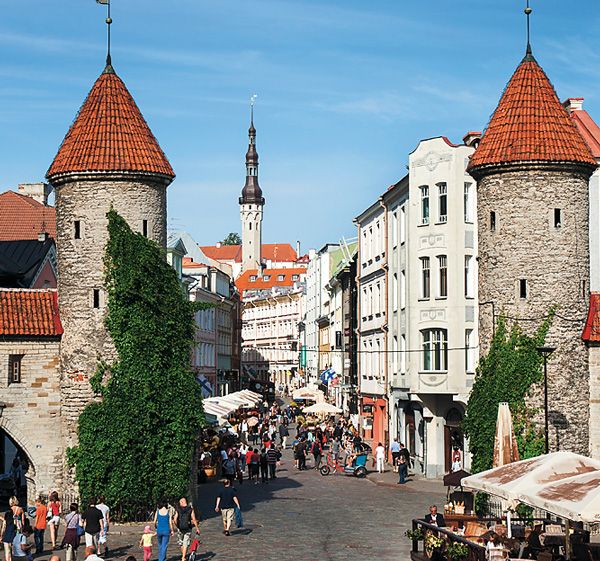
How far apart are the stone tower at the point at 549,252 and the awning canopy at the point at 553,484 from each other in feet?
39.1

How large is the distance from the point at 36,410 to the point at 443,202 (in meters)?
19.8

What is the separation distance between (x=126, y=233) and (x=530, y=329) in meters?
13.2

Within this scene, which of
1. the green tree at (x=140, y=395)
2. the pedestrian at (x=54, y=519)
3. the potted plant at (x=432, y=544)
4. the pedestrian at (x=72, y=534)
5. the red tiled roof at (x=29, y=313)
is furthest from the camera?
the red tiled roof at (x=29, y=313)

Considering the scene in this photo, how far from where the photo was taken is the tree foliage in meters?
38.0

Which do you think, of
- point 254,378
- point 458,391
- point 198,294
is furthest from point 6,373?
point 254,378

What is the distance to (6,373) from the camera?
38062 millimetres

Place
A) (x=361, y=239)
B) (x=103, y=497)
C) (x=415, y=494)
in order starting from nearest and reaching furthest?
(x=103, y=497) → (x=415, y=494) → (x=361, y=239)

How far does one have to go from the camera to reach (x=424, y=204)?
50.8 meters

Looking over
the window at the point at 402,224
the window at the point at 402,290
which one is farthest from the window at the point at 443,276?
the window at the point at 402,224

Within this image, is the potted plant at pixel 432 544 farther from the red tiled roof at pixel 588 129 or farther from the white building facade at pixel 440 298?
the red tiled roof at pixel 588 129

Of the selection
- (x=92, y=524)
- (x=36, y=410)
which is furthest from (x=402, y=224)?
(x=92, y=524)

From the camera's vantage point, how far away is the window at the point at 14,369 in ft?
125

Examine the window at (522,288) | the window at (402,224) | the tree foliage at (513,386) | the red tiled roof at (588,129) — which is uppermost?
the red tiled roof at (588,129)

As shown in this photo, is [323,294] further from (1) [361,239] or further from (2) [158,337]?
(2) [158,337]
